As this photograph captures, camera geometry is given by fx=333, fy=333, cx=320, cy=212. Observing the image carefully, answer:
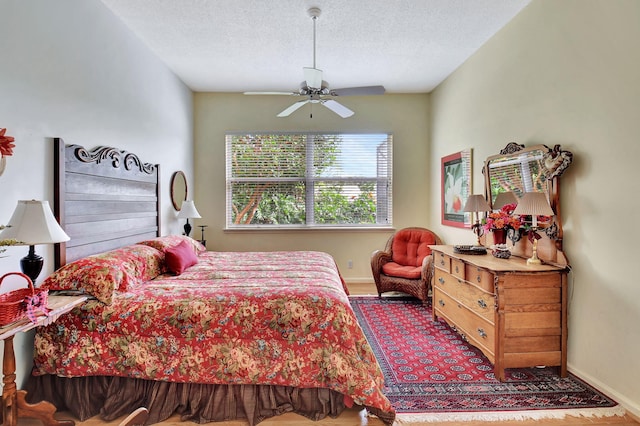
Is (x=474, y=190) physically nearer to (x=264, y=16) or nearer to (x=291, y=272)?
(x=291, y=272)

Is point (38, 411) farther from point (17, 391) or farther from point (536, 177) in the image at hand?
point (536, 177)

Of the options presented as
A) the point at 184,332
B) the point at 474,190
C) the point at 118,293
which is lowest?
the point at 184,332

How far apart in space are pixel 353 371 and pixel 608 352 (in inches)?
66.8

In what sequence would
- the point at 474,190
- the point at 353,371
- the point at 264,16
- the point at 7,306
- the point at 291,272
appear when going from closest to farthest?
the point at 7,306
the point at 353,371
the point at 291,272
the point at 264,16
the point at 474,190

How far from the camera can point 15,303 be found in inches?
60.4

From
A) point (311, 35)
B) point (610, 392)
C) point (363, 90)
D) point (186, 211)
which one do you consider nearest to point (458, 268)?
point (610, 392)

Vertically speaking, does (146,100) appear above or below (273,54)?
below

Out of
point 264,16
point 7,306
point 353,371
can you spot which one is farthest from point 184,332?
point 264,16

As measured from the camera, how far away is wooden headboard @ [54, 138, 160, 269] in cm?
234

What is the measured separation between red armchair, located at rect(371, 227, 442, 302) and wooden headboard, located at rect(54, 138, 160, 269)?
2.78 metres

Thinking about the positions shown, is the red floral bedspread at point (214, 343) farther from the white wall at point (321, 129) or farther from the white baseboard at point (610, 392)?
the white wall at point (321, 129)

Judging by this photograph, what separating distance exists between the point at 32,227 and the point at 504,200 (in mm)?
3552

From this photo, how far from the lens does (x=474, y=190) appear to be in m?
3.85

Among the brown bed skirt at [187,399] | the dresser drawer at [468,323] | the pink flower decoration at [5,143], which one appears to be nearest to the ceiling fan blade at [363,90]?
the dresser drawer at [468,323]
